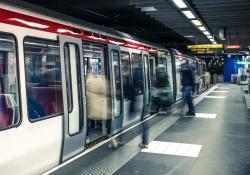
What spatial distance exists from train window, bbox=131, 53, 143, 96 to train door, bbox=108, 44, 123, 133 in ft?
4.13

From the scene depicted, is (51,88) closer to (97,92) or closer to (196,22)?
(97,92)

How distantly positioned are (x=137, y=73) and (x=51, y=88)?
4.50 m

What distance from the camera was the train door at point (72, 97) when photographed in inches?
208

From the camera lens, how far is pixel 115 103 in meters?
7.47

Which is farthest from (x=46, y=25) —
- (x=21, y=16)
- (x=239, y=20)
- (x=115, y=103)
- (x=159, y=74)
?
(x=239, y=20)

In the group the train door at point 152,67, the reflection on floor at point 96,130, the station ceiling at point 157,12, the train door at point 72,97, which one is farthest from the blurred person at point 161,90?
the train door at point 72,97

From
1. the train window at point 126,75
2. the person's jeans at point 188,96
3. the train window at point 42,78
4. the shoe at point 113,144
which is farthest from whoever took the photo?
the person's jeans at point 188,96

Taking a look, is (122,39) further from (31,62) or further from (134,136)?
(31,62)

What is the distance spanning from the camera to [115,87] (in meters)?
7.44

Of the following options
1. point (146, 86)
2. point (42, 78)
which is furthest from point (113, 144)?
point (146, 86)

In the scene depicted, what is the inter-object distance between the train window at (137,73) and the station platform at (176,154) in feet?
3.43

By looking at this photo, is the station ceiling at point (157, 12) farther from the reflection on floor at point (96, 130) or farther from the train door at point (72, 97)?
the train door at point (72, 97)

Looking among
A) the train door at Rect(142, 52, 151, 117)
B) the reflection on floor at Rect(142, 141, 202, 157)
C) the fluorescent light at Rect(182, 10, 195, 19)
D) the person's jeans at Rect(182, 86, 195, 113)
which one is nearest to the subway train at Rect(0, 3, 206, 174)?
the reflection on floor at Rect(142, 141, 202, 157)

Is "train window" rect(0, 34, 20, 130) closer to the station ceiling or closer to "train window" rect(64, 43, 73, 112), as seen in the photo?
"train window" rect(64, 43, 73, 112)
